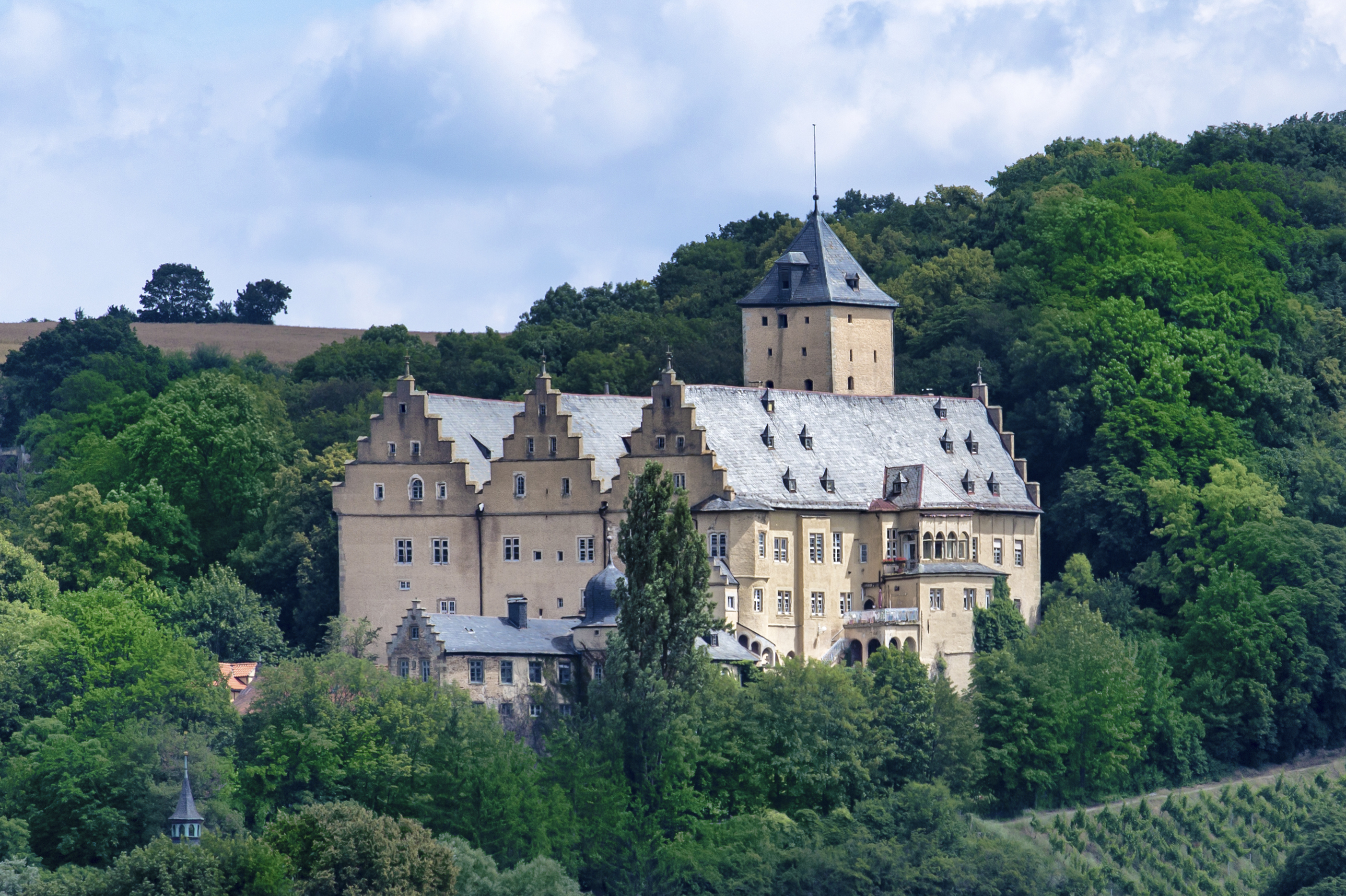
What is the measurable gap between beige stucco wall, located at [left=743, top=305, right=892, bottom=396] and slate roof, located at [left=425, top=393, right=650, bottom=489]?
6617mm

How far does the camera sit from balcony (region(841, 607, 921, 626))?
10606 cm

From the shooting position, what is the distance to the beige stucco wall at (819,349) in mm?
114562

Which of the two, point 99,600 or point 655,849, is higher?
point 99,600

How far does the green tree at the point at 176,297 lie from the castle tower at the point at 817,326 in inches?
2532

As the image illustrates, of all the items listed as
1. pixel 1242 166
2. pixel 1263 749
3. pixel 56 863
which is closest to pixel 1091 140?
pixel 1242 166

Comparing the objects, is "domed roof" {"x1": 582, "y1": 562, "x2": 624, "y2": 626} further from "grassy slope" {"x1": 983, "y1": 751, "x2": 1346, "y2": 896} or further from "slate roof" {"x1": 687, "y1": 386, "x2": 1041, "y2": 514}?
"grassy slope" {"x1": 983, "y1": 751, "x2": 1346, "y2": 896}

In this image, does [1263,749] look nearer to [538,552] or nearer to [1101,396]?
[1101,396]

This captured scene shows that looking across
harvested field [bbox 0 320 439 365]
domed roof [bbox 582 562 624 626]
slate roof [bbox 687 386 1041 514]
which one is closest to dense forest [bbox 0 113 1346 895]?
domed roof [bbox 582 562 624 626]

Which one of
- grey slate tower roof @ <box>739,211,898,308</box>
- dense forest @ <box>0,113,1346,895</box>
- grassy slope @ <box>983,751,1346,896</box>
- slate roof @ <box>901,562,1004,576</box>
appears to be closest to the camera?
dense forest @ <box>0,113,1346,895</box>

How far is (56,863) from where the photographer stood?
93938mm

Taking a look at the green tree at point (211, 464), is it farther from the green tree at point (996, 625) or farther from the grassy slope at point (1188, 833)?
the grassy slope at point (1188, 833)

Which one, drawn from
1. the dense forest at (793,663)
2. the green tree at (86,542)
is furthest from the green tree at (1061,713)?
Result: the green tree at (86,542)

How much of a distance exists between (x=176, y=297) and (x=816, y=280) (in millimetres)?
67375

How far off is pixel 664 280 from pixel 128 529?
112 feet
